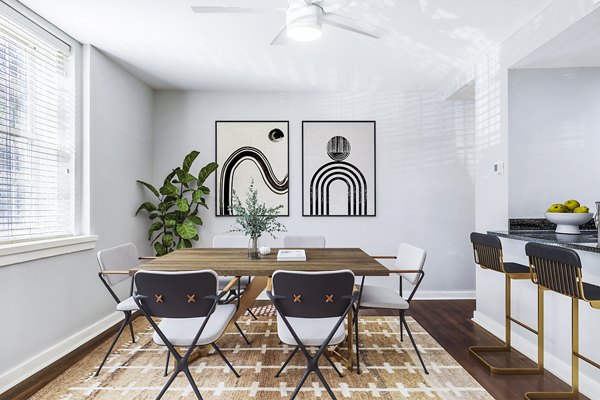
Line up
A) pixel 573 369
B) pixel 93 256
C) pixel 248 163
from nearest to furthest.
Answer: pixel 573 369, pixel 93 256, pixel 248 163

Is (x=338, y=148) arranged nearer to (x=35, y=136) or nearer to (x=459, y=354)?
(x=459, y=354)

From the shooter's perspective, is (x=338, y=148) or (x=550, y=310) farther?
(x=338, y=148)

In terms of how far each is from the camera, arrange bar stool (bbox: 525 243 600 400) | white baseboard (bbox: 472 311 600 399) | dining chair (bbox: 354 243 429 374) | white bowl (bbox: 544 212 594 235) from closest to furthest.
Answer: bar stool (bbox: 525 243 600 400) → white baseboard (bbox: 472 311 600 399) → dining chair (bbox: 354 243 429 374) → white bowl (bbox: 544 212 594 235)

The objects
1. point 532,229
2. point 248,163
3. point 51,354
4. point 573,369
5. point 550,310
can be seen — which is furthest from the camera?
point 248,163

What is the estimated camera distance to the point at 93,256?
11.7 ft

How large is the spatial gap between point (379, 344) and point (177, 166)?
3.35 meters

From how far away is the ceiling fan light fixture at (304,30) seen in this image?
7.59ft

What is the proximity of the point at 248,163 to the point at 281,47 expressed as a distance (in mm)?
1764

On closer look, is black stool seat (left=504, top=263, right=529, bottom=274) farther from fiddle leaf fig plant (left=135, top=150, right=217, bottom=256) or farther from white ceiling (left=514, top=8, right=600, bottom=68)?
fiddle leaf fig plant (left=135, top=150, right=217, bottom=256)

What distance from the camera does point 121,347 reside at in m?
3.19

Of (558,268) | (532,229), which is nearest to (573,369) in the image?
(558,268)

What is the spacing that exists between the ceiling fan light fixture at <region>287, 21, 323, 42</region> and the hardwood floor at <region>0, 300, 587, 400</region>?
2.62m

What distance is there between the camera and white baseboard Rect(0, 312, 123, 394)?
253 cm

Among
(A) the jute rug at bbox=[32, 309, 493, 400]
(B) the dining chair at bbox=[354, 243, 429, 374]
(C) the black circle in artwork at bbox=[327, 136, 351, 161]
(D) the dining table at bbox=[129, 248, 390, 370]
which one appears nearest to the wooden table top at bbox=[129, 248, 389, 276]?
(D) the dining table at bbox=[129, 248, 390, 370]
